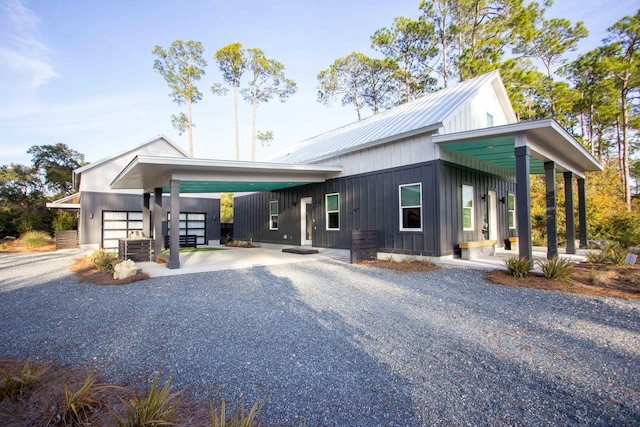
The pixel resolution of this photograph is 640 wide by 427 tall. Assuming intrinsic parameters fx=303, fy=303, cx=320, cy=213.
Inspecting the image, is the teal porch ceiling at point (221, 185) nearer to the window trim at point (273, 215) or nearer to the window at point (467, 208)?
the window trim at point (273, 215)

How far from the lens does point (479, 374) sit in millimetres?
2447

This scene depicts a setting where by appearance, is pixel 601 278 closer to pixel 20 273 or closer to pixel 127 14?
pixel 20 273

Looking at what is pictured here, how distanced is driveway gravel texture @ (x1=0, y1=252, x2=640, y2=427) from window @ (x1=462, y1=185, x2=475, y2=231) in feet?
12.4

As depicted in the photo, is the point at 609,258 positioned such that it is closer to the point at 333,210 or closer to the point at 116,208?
the point at 333,210

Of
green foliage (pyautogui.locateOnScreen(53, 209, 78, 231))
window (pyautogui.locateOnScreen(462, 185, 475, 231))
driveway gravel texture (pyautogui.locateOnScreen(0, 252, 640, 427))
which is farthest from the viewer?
green foliage (pyautogui.locateOnScreen(53, 209, 78, 231))

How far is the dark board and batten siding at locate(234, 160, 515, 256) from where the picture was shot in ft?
26.2

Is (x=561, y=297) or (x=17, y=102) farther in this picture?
(x=17, y=102)

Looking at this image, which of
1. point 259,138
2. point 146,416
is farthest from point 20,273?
point 259,138

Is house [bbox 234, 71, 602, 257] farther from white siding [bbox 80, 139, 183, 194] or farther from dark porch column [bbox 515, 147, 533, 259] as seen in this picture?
white siding [bbox 80, 139, 183, 194]

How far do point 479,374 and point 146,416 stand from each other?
7.80ft

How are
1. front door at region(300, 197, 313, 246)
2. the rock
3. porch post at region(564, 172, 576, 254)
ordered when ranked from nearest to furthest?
the rock < porch post at region(564, 172, 576, 254) < front door at region(300, 197, 313, 246)

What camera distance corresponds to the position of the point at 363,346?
3006mm

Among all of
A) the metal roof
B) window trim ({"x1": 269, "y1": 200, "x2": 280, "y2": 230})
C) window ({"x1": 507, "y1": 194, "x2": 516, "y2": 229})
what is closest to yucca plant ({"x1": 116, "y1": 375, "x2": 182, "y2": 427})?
the metal roof

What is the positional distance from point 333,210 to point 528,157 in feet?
19.6
